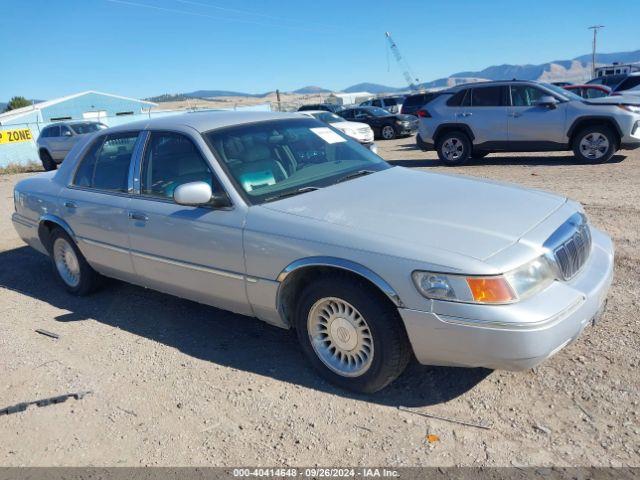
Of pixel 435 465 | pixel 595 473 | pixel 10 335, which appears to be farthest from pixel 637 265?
pixel 10 335

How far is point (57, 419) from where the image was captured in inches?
138

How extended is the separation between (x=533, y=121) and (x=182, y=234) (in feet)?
30.6

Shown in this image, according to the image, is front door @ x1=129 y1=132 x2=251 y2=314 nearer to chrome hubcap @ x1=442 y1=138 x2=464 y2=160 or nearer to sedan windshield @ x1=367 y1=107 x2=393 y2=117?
chrome hubcap @ x1=442 y1=138 x2=464 y2=160

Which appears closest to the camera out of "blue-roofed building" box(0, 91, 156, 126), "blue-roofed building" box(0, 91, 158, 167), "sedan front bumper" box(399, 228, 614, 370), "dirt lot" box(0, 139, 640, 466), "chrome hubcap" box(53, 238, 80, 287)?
"sedan front bumper" box(399, 228, 614, 370)

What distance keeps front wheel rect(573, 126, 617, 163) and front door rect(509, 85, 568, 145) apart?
0.31m

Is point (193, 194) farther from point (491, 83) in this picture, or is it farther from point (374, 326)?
point (491, 83)

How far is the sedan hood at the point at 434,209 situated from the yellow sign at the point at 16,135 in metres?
24.1

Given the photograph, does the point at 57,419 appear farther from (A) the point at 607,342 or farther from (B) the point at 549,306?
(A) the point at 607,342

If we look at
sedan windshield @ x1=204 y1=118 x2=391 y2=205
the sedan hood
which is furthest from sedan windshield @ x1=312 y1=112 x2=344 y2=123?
the sedan hood

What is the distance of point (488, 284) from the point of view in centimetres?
279

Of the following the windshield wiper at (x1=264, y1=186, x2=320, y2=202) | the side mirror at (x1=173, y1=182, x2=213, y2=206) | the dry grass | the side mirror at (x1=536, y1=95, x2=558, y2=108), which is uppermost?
the side mirror at (x1=173, y1=182, x2=213, y2=206)

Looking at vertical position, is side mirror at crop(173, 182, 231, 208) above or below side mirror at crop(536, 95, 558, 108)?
above

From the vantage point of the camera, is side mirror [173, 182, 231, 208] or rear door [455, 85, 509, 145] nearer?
side mirror [173, 182, 231, 208]

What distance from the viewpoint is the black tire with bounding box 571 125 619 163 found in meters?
10.8
